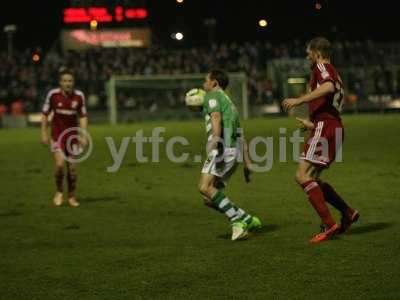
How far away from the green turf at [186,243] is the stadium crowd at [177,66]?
29608 mm

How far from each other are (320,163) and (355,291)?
2.39m

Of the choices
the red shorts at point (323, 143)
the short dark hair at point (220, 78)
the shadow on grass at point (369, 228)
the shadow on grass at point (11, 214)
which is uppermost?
the short dark hair at point (220, 78)

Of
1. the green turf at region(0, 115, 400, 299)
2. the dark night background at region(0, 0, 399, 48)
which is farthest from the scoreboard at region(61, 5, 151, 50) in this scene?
the green turf at region(0, 115, 400, 299)

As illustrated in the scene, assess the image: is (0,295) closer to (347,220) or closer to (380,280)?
(380,280)

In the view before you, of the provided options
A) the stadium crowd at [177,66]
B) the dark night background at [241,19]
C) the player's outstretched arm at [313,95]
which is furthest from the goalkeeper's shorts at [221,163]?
the dark night background at [241,19]

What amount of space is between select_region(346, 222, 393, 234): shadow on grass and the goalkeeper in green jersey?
45.3 inches

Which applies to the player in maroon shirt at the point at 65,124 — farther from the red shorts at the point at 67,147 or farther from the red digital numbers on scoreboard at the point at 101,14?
the red digital numbers on scoreboard at the point at 101,14

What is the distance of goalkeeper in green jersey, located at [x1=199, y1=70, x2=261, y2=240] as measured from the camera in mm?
8945

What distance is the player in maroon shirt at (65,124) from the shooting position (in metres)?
12.5

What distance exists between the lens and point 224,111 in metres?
9.00

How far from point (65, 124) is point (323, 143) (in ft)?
16.3

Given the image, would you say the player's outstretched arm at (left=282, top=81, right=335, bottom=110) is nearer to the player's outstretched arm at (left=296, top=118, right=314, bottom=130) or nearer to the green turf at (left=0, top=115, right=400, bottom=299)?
the player's outstretched arm at (left=296, top=118, right=314, bottom=130)

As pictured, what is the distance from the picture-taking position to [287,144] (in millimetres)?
24031

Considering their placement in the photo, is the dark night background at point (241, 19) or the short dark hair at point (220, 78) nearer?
the short dark hair at point (220, 78)
